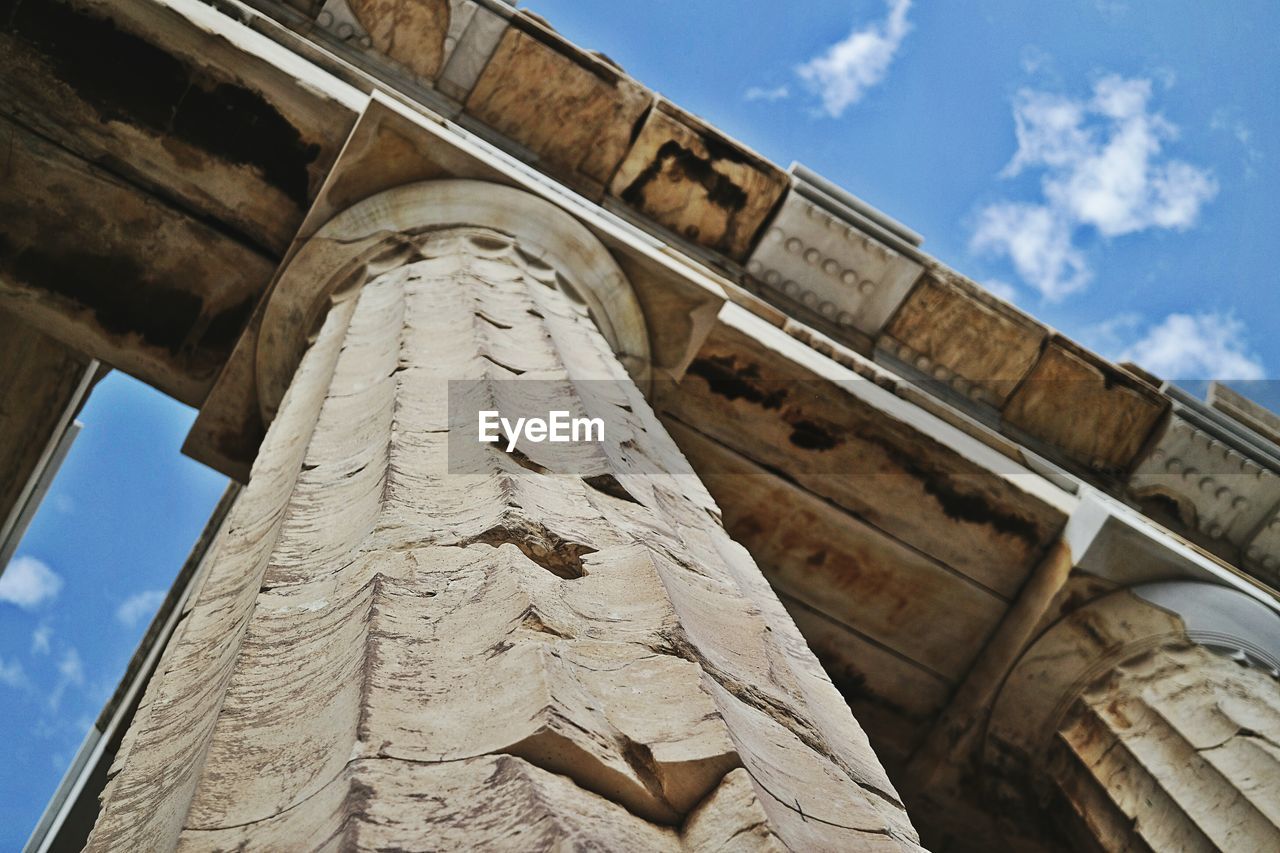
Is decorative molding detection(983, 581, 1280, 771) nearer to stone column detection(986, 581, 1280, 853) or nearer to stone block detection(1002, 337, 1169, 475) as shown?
stone column detection(986, 581, 1280, 853)

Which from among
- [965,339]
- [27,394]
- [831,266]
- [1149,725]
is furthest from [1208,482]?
[27,394]

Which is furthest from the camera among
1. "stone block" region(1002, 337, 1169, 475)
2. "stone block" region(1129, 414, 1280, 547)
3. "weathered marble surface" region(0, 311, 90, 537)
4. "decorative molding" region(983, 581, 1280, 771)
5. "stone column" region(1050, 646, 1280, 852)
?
"stone block" region(1002, 337, 1169, 475)

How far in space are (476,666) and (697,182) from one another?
4.00 m

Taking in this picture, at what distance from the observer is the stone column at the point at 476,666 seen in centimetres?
119

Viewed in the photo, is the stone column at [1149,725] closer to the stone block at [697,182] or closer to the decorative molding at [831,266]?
the decorative molding at [831,266]

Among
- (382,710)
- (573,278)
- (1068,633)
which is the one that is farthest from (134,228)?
(1068,633)

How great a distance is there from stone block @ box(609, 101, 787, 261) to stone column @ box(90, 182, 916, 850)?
8.47 ft

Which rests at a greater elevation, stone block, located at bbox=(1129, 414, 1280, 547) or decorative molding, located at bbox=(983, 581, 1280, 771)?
stone block, located at bbox=(1129, 414, 1280, 547)

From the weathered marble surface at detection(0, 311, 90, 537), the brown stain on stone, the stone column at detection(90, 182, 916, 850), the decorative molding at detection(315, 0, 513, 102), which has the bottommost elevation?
the weathered marble surface at detection(0, 311, 90, 537)

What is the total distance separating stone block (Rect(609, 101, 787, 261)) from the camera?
5.05m

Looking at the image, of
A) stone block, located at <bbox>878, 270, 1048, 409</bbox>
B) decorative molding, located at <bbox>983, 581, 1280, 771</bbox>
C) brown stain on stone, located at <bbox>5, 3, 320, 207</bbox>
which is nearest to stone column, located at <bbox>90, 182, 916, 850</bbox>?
brown stain on stone, located at <bbox>5, 3, 320, 207</bbox>

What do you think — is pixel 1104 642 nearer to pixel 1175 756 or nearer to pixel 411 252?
pixel 1175 756

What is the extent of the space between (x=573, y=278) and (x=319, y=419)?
151cm

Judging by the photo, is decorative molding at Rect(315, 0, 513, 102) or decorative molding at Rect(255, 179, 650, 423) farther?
decorative molding at Rect(315, 0, 513, 102)
